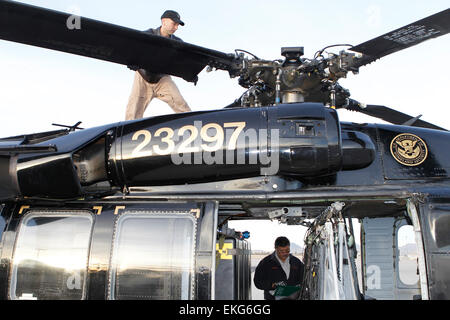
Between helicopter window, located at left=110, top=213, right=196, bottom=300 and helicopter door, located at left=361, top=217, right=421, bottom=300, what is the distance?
383 cm

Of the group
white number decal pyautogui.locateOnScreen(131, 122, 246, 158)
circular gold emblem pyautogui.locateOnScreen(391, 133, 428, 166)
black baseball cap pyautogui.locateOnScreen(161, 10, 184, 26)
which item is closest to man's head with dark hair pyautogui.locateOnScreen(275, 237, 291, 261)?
circular gold emblem pyautogui.locateOnScreen(391, 133, 428, 166)

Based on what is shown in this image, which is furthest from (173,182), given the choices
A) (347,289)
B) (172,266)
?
(347,289)

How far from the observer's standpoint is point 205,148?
4469mm

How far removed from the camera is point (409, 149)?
4926 millimetres

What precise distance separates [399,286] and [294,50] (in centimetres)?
416

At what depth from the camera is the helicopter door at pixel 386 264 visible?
676cm

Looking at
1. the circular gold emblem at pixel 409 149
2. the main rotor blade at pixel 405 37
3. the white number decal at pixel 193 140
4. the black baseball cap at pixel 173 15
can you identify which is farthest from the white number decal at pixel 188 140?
the circular gold emblem at pixel 409 149

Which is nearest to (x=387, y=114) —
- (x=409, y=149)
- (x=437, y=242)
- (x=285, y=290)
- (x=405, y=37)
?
(x=409, y=149)

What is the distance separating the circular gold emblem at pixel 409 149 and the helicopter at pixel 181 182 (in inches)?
0.5

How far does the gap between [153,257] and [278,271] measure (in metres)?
3.19

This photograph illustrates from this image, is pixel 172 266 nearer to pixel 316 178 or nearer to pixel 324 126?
pixel 316 178

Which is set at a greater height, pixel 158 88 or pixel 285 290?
pixel 158 88

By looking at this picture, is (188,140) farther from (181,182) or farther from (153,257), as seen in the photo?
(153,257)
